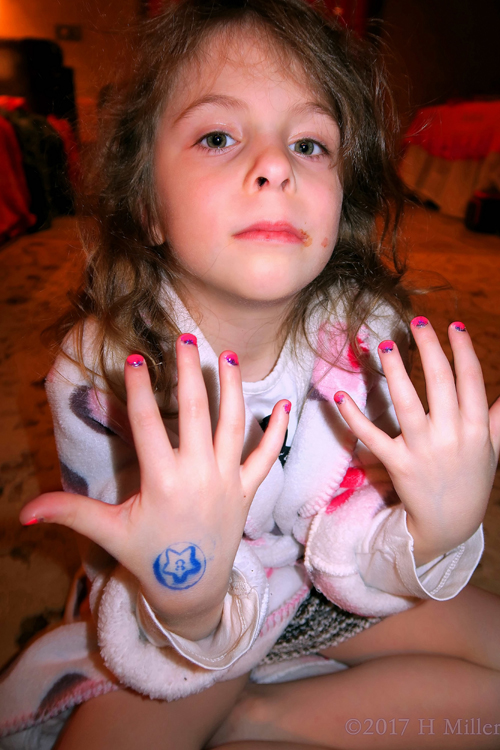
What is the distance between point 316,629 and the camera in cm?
76

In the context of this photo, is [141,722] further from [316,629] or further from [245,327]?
[245,327]

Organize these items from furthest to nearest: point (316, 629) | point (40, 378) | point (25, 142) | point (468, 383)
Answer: point (25, 142), point (40, 378), point (316, 629), point (468, 383)

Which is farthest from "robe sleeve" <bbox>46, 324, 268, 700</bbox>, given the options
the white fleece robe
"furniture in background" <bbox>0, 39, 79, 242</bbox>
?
"furniture in background" <bbox>0, 39, 79, 242</bbox>

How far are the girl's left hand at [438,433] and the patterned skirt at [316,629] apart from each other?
273 millimetres

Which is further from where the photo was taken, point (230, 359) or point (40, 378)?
point (40, 378)

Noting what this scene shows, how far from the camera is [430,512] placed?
56 cm

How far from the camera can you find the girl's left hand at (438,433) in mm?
537

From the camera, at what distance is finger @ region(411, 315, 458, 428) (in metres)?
0.54

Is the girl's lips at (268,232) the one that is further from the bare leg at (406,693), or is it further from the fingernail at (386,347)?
the bare leg at (406,693)

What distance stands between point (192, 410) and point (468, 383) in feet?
1.00

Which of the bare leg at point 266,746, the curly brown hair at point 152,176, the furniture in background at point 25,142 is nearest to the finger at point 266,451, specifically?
the curly brown hair at point 152,176

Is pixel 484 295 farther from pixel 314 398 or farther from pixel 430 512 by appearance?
pixel 430 512

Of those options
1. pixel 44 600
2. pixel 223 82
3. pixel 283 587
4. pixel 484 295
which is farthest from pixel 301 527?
pixel 484 295

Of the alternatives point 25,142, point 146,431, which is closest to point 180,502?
point 146,431
